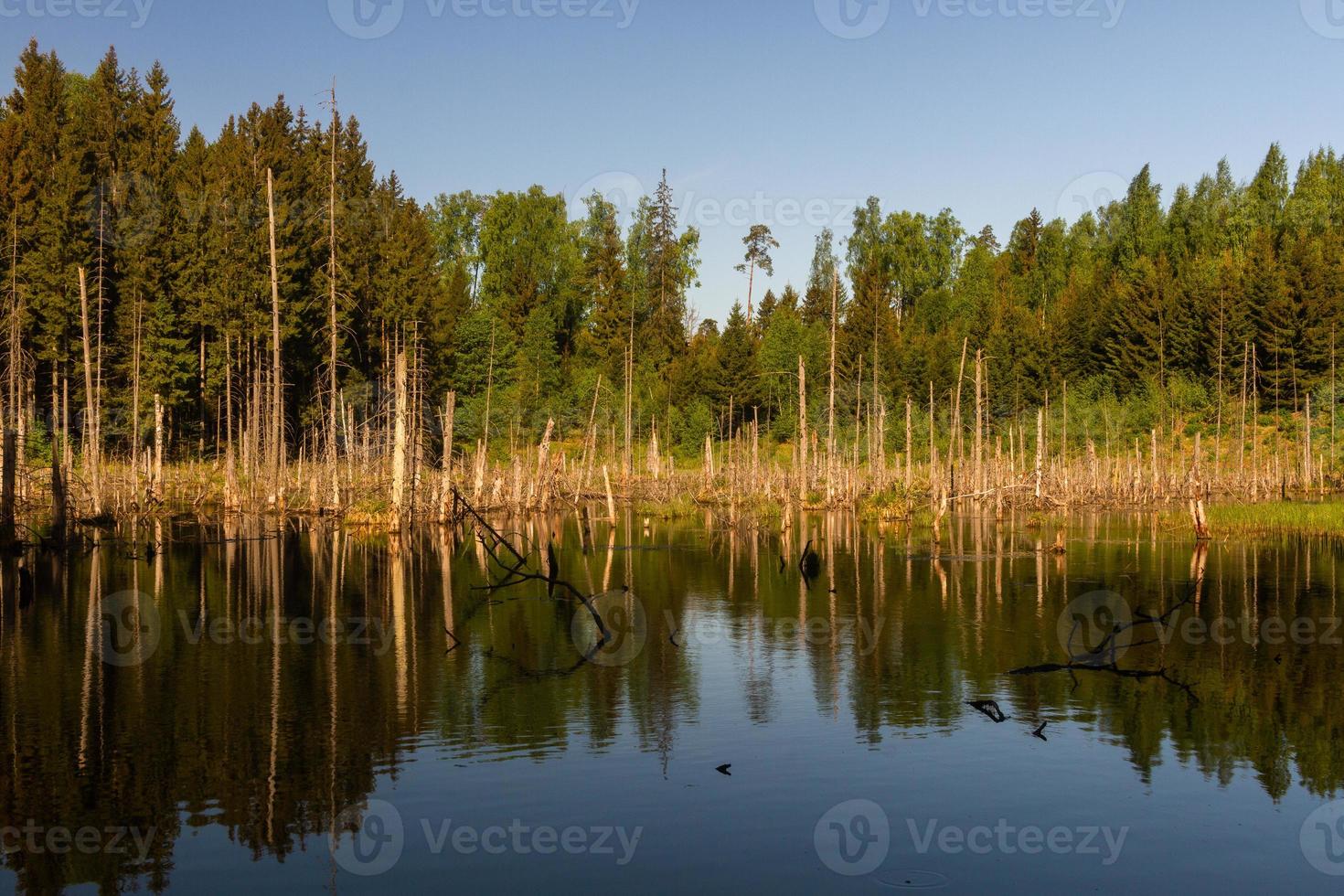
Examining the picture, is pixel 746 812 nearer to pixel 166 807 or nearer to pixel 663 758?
pixel 663 758

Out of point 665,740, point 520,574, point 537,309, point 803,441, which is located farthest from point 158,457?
point 537,309

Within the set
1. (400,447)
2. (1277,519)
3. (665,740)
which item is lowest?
(665,740)

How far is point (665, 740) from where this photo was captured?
13.4 metres

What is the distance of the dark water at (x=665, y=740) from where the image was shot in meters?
9.69

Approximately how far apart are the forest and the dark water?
15603 millimetres

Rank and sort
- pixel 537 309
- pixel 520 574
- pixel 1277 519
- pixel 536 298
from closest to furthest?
pixel 520 574
pixel 1277 519
pixel 537 309
pixel 536 298

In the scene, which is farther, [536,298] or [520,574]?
[536,298]

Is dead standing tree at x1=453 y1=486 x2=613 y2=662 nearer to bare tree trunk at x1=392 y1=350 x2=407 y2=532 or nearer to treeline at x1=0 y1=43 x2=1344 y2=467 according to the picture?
bare tree trunk at x1=392 y1=350 x2=407 y2=532

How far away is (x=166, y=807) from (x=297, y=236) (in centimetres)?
6098

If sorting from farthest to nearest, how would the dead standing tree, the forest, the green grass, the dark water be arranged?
1. the forest
2. the green grass
3. the dead standing tree
4. the dark water

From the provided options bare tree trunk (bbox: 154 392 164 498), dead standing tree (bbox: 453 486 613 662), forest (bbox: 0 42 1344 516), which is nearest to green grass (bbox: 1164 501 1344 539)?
forest (bbox: 0 42 1344 516)

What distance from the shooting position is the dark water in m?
9.69

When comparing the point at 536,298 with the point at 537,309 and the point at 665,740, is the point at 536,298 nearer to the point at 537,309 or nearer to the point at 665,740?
the point at 537,309

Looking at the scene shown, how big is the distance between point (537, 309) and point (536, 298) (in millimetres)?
11590
